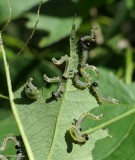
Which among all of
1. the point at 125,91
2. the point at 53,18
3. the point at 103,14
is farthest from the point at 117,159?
the point at 103,14

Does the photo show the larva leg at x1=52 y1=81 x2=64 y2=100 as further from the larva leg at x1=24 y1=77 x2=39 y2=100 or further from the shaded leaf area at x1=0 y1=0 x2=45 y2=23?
the shaded leaf area at x1=0 y1=0 x2=45 y2=23

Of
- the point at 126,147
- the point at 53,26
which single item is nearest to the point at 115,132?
the point at 126,147

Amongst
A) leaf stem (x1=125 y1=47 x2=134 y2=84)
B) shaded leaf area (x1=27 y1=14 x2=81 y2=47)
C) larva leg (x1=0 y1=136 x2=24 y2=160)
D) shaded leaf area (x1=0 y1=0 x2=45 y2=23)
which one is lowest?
larva leg (x1=0 y1=136 x2=24 y2=160)

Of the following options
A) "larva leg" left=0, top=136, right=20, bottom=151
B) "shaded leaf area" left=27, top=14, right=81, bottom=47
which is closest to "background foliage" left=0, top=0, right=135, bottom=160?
"shaded leaf area" left=27, top=14, right=81, bottom=47

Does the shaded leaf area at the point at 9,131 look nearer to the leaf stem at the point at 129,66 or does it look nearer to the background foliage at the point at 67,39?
the background foliage at the point at 67,39

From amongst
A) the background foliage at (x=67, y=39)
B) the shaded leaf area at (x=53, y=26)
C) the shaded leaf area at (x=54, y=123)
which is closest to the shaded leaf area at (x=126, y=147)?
the shaded leaf area at (x=54, y=123)

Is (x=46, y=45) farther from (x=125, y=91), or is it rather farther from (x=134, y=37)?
(x=134, y=37)

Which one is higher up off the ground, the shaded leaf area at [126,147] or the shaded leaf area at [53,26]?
the shaded leaf area at [53,26]
